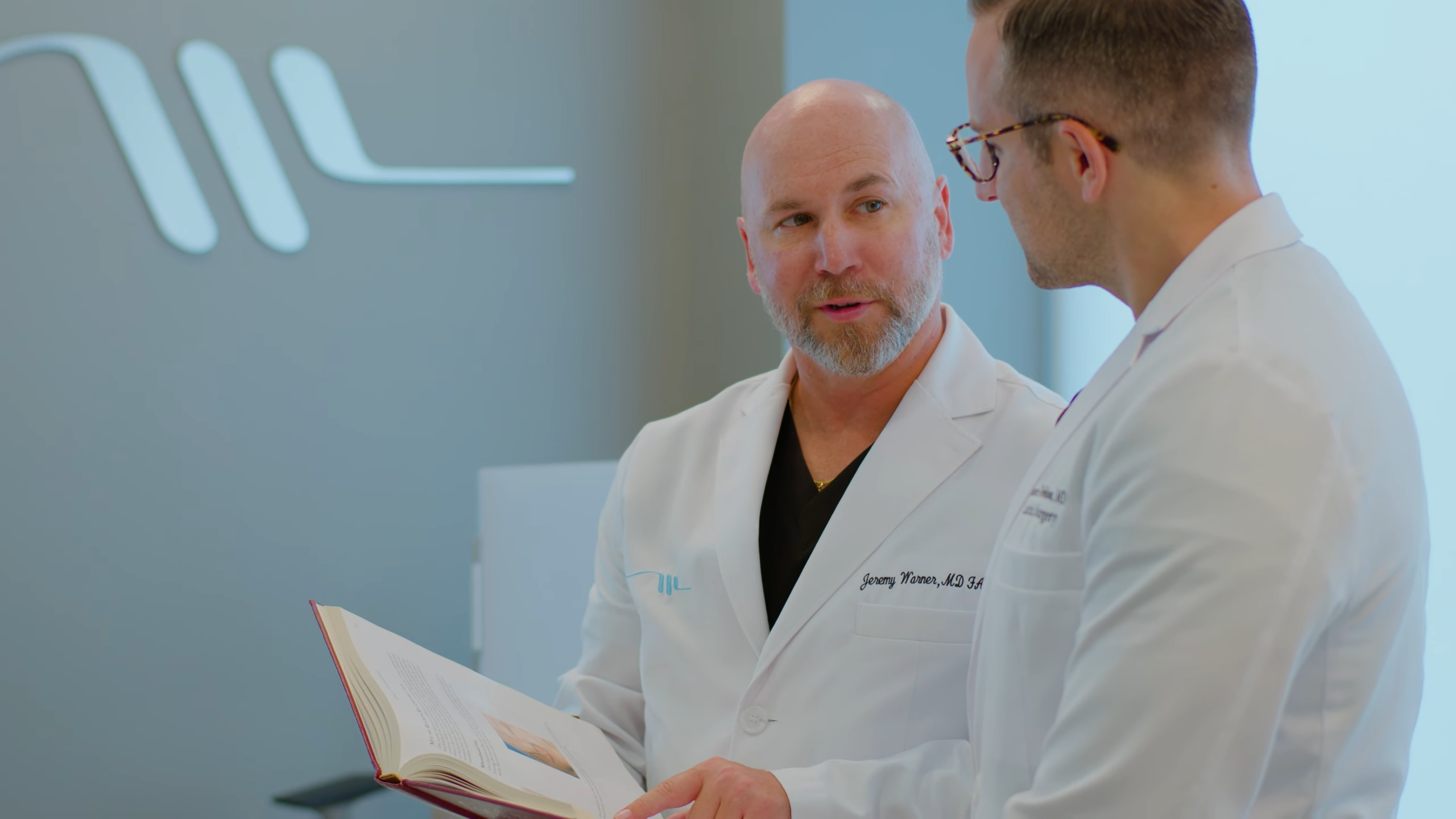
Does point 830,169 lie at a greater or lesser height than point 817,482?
greater

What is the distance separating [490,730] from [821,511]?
0.52 m

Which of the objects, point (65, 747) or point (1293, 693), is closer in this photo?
point (1293, 693)

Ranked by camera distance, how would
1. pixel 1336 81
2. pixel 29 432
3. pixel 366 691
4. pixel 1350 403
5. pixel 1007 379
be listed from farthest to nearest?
1. pixel 29 432
2. pixel 1336 81
3. pixel 1007 379
4. pixel 366 691
5. pixel 1350 403

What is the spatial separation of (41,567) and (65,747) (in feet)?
1.43

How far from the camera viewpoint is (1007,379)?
1445 mm

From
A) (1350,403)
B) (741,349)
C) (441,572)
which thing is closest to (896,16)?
(741,349)

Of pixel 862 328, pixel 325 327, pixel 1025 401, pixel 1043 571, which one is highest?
pixel 325 327

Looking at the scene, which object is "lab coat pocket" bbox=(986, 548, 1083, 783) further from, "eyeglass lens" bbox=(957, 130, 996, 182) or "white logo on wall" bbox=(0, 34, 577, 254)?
"white logo on wall" bbox=(0, 34, 577, 254)

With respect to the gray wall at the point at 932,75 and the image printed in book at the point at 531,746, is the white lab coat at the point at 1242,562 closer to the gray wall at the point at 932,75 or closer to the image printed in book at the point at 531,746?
the image printed in book at the point at 531,746

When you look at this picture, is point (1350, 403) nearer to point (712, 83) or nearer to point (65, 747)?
point (712, 83)

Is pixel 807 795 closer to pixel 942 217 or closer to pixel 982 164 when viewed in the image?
pixel 982 164

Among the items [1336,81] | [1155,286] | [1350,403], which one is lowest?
[1350,403]

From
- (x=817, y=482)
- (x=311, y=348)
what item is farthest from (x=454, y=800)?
(x=311, y=348)

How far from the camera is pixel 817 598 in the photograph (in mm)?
1313
